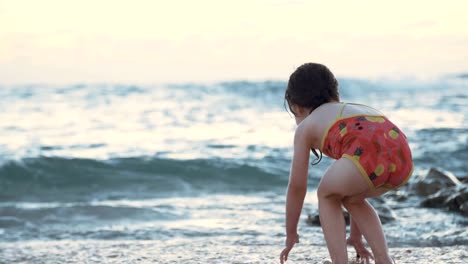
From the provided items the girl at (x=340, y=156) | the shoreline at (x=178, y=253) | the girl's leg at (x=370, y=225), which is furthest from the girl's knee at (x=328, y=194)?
the shoreline at (x=178, y=253)

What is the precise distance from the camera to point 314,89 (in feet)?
11.8

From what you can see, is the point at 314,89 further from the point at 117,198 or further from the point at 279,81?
the point at 279,81

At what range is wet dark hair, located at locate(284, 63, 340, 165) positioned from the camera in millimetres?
3584

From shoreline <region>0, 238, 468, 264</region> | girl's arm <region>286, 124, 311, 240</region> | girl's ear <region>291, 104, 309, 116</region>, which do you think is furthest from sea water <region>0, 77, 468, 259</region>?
girl's ear <region>291, 104, 309, 116</region>

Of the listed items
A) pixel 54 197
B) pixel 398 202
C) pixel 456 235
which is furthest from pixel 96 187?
pixel 456 235

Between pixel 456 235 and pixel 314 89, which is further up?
pixel 314 89

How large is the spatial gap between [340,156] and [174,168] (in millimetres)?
6334

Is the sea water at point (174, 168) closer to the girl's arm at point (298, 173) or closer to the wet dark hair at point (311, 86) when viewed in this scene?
the girl's arm at point (298, 173)

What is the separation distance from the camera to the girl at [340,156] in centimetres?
341

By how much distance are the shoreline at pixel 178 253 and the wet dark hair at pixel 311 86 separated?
110 centimetres

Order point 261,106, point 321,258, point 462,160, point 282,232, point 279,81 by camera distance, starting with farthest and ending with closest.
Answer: point 279,81 → point 261,106 → point 462,160 → point 282,232 → point 321,258

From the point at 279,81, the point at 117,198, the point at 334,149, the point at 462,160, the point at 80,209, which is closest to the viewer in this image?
the point at 334,149

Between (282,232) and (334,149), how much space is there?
7.36ft

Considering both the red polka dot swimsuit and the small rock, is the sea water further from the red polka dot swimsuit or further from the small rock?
the red polka dot swimsuit
